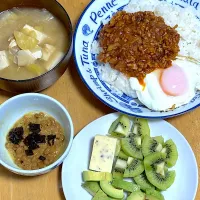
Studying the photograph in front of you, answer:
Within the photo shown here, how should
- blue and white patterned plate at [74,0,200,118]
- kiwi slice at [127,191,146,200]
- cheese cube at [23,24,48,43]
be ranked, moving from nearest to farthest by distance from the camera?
kiwi slice at [127,191,146,200], blue and white patterned plate at [74,0,200,118], cheese cube at [23,24,48,43]

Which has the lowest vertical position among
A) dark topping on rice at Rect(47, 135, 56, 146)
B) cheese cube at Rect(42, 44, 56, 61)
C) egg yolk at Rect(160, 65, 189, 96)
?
dark topping on rice at Rect(47, 135, 56, 146)

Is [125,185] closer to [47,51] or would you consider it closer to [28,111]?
[28,111]

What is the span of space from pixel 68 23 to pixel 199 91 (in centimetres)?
66

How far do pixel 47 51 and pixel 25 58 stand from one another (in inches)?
4.1

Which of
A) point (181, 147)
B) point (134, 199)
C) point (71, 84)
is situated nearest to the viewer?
point (134, 199)

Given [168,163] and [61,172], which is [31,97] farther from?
[168,163]

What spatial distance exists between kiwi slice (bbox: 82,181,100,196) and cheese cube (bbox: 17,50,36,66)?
0.59 meters

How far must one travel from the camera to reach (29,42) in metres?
2.03

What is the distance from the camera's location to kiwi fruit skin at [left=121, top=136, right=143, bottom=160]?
1.95m

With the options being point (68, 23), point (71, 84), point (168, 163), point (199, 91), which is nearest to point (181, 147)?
point (168, 163)

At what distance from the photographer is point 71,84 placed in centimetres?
216

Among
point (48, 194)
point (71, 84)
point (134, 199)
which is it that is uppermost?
point (71, 84)

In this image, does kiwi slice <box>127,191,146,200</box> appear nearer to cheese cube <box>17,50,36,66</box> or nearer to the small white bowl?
the small white bowl

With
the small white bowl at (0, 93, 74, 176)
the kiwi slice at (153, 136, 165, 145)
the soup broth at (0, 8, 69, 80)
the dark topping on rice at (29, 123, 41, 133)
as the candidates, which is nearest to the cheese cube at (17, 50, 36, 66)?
the soup broth at (0, 8, 69, 80)
